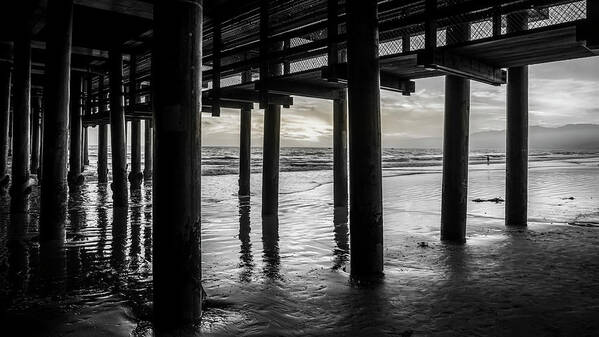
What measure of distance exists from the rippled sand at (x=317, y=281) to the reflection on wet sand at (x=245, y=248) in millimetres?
23

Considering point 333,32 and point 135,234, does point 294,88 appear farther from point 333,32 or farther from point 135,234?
point 135,234

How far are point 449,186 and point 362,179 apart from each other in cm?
270

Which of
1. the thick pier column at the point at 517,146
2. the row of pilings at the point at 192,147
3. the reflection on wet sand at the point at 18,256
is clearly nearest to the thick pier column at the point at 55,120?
the row of pilings at the point at 192,147

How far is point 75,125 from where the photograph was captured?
1493 cm

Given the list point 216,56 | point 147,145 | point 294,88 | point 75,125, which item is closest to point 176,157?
point 294,88

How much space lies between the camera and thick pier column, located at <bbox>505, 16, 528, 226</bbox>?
8.27 meters

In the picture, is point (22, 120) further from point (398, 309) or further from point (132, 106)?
point (398, 309)

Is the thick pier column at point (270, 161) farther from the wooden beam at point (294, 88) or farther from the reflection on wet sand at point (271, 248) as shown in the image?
the wooden beam at point (294, 88)

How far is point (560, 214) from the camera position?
31.7ft

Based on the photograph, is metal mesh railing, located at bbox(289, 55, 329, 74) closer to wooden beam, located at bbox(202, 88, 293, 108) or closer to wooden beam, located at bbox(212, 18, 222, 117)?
A: wooden beam, located at bbox(202, 88, 293, 108)

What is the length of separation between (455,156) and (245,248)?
11.7 feet

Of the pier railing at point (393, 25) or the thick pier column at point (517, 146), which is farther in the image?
the thick pier column at point (517, 146)

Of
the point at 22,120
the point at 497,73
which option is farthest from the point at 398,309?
the point at 22,120

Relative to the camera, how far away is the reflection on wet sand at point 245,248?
16.6 ft
